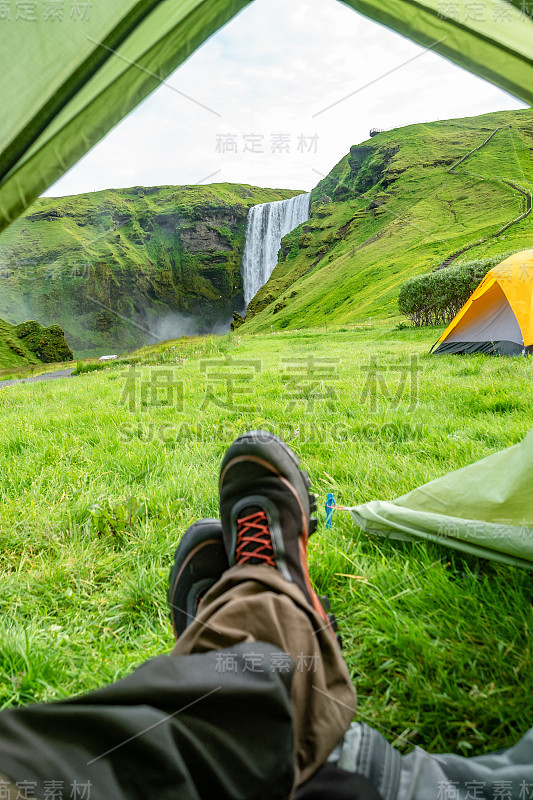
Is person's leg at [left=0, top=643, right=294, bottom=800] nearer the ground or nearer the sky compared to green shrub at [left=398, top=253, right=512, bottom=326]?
nearer the ground

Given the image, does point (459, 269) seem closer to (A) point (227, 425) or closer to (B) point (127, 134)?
(A) point (227, 425)

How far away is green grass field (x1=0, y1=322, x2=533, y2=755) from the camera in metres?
0.86

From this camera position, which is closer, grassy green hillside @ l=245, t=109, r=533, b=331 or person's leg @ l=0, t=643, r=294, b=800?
person's leg @ l=0, t=643, r=294, b=800

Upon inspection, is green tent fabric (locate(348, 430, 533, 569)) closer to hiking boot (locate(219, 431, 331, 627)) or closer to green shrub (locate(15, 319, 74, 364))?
hiking boot (locate(219, 431, 331, 627))

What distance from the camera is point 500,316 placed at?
17.9ft

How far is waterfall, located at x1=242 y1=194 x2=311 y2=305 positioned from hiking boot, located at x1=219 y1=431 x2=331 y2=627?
130 ft

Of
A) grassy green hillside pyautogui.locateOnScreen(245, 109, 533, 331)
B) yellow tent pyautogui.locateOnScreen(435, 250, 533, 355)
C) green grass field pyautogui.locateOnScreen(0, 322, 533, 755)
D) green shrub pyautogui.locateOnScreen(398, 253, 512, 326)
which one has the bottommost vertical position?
green grass field pyautogui.locateOnScreen(0, 322, 533, 755)

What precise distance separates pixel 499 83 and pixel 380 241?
124ft

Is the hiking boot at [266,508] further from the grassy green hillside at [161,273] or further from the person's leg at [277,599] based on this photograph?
the grassy green hillside at [161,273]

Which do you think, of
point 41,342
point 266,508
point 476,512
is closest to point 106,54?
point 266,508

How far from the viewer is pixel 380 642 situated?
0.98m

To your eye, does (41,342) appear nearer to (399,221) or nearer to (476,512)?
(399,221)

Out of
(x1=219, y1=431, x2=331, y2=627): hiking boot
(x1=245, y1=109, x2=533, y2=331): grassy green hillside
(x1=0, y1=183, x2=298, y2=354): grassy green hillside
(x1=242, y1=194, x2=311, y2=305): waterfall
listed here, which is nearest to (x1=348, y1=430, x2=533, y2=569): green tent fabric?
(x1=219, y1=431, x2=331, y2=627): hiking boot

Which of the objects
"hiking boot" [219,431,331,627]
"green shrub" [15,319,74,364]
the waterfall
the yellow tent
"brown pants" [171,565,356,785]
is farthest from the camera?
"green shrub" [15,319,74,364]
